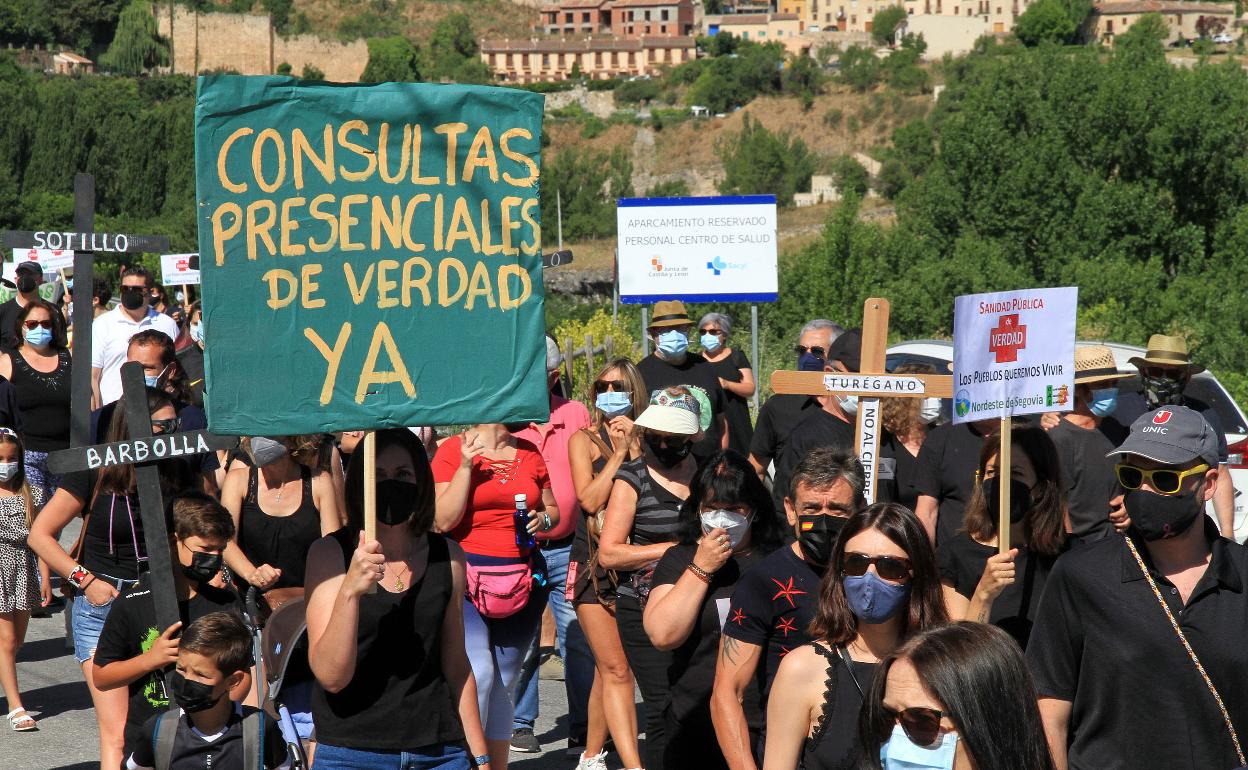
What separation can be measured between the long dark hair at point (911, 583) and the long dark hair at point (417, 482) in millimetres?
1129

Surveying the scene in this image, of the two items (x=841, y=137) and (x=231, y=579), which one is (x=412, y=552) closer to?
(x=231, y=579)

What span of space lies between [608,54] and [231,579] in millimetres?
183265

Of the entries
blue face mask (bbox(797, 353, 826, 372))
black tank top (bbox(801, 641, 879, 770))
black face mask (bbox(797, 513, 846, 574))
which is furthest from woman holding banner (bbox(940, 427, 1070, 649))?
blue face mask (bbox(797, 353, 826, 372))

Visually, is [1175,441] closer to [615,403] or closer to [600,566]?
[600,566]

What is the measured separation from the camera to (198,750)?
171 inches

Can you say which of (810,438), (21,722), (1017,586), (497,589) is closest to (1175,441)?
(1017,586)

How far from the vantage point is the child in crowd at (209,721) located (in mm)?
4332

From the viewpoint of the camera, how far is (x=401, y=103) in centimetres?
414

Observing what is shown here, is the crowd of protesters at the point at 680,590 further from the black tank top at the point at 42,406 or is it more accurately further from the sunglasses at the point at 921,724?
the black tank top at the point at 42,406

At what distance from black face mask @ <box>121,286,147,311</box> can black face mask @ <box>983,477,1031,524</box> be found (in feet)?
22.4

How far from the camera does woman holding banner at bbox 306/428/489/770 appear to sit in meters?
4.22

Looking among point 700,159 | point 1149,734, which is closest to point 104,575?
point 1149,734

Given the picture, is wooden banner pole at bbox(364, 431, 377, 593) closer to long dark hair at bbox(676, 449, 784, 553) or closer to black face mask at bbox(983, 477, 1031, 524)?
long dark hair at bbox(676, 449, 784, 553)

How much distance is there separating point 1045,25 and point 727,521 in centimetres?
16874
